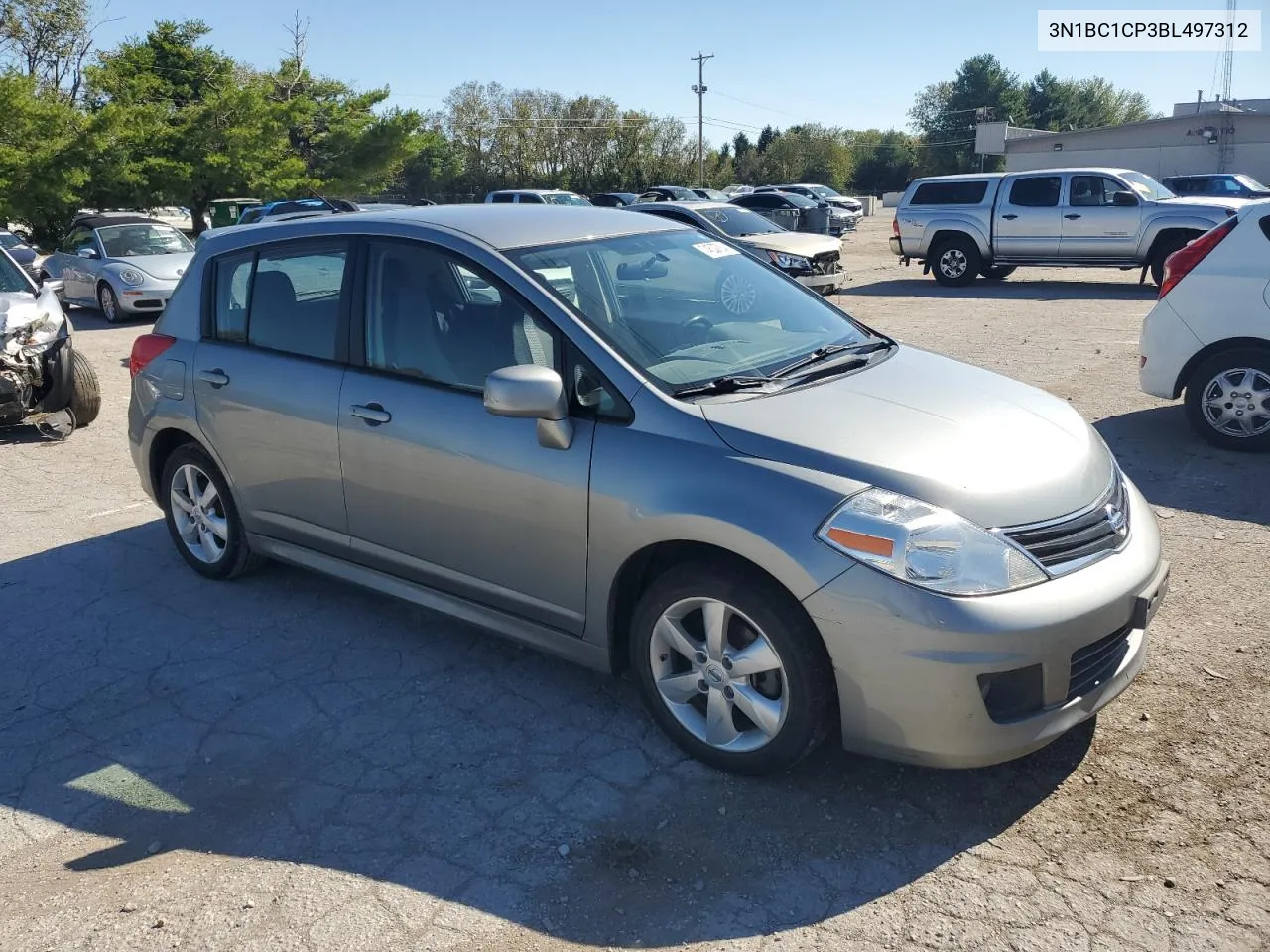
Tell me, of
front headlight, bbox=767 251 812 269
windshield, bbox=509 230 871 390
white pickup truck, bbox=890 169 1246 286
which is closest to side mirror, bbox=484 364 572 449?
windshield, bbox=509 230 871 390

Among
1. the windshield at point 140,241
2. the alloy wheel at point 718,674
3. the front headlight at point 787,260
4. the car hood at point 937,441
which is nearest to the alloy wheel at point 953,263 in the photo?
the front headlight at point 787,260

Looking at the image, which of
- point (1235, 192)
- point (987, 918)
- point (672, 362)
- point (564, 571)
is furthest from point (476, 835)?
point (1235, 192)

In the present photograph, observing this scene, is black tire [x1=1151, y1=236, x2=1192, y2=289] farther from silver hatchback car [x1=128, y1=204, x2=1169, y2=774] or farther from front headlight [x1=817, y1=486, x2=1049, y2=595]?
front headlight [x1=817, y1=486, x2=1049, y2=595]

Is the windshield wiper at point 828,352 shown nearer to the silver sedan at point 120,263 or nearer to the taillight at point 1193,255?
the taillight at point 1193,255

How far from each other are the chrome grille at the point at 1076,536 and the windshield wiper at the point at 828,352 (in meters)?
1.08

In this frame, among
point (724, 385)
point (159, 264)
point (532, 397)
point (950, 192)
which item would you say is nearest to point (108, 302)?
point (159, 264)

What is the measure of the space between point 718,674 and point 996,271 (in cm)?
1734

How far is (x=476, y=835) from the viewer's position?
3.19 m

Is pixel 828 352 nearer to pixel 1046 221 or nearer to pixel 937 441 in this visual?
pixel 937 441

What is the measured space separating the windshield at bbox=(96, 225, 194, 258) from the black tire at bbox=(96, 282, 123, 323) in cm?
57

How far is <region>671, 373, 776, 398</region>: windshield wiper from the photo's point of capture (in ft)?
11.6

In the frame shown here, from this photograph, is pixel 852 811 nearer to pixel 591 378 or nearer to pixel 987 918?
pixel 987 918

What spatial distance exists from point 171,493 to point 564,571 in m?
2.74

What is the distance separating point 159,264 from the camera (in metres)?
15.6
